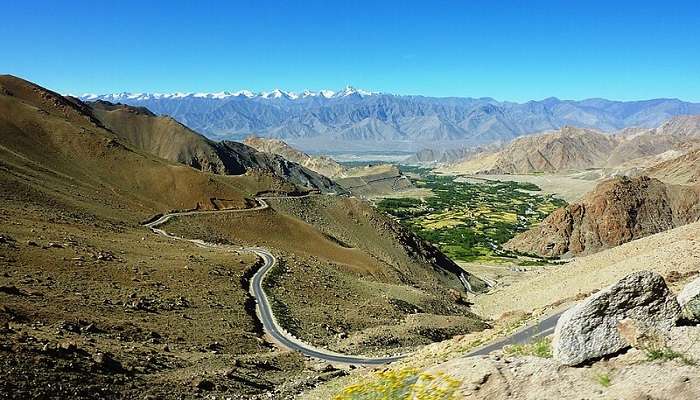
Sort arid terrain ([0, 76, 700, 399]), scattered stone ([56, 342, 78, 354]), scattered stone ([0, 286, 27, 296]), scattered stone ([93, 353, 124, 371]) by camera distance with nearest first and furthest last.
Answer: arid terrain ([0, 76, 700, 399]) → scattered stone ([56, 342, 78, 354]) → scattered stone ([93, 353, 124, 371]) → scattered stone ([0, 286, 27, 296])

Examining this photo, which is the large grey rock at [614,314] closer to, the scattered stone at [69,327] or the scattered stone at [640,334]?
the scattered stone at [640,334]

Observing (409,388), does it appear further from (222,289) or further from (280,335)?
(222,289)

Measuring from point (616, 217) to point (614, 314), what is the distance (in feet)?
434

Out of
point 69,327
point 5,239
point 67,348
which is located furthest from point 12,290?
point 5,239

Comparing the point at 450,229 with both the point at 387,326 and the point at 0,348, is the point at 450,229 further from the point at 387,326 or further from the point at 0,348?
the point at 0,348

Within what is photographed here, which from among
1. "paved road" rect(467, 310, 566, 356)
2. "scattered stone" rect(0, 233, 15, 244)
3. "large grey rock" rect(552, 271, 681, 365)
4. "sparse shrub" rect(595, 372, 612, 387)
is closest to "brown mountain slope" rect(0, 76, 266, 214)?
"scattered stone" rect(0, 233, 15, 244)

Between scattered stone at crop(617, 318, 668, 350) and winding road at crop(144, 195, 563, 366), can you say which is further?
winding road at crop(144, 195, 563, 366)

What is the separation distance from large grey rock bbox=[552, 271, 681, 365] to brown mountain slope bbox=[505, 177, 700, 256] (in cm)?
12849

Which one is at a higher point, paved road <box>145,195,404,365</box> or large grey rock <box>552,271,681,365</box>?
large grey rock <box>552,271,681,365</box>

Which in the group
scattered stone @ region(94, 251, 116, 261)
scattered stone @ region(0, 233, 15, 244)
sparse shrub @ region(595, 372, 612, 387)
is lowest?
scattered stone @ region(94, 251, 116, 261)

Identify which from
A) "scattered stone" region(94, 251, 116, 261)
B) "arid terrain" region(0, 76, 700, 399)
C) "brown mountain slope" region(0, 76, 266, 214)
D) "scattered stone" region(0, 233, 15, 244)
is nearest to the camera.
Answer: "arid terrain" region(0, 76, 700, 399)

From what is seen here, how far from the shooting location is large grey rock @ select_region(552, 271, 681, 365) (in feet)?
42.0

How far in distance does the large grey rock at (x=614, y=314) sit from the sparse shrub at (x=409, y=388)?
2872 millimetres

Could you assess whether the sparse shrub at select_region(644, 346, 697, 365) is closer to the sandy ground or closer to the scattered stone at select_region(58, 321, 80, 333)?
the scattered stone at select_region(58, 321, 80, 333)
